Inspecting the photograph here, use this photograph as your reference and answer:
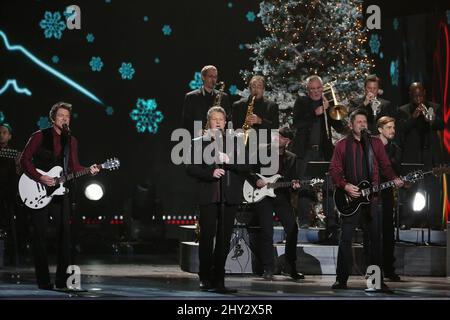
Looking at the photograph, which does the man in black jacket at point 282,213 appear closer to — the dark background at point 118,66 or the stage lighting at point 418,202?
the stage lighting at point 418,202

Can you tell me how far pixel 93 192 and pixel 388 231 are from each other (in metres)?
6.15

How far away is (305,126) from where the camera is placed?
11406mm

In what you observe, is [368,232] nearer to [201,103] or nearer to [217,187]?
[217,187]

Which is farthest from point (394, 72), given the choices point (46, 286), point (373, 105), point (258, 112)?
point (46, 286)

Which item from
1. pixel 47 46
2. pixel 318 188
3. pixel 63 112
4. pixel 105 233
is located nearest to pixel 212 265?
pixel 63 112

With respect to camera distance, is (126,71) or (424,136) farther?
(126,71)

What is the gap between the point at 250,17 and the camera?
1611cm

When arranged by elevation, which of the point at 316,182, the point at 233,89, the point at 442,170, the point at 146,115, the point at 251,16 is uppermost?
the point at 251,16

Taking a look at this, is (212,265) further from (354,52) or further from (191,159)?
(354,52)

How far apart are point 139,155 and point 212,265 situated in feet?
22.2

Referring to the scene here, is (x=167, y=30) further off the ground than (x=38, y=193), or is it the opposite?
(x=167, y=30)
